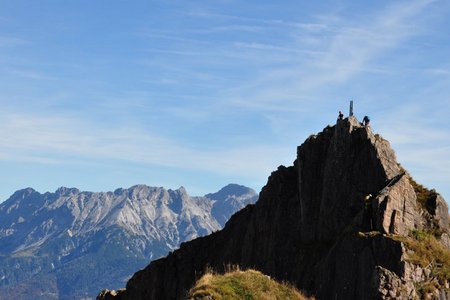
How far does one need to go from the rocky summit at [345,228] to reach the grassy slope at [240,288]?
10.5ft

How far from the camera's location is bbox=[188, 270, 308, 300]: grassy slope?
3194 centimetres

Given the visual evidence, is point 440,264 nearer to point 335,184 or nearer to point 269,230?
point 335,184

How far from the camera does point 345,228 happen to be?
57.5m

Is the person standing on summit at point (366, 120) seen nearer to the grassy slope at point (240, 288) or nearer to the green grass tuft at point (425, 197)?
the green grass tuft at point (425, 197)

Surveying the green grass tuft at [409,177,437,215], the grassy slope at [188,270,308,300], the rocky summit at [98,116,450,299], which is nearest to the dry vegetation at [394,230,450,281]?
the rocky summit at [98,116,450,299]

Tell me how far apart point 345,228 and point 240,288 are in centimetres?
2637

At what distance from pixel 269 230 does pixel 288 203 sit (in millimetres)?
4117

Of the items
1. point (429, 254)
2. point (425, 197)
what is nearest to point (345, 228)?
point (425, 197)

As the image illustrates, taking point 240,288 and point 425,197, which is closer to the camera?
point 240,288

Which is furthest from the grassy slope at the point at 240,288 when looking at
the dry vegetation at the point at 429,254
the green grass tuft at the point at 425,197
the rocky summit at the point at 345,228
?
the green grass tuft at the point at 425,197

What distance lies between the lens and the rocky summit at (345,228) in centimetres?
4706

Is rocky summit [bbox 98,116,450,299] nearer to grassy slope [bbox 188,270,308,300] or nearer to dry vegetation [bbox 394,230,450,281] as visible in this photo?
dry vegetation [bbox 394,230,450,281]

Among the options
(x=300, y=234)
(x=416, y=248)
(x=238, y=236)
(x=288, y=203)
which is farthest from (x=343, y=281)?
(x=238, y=236)

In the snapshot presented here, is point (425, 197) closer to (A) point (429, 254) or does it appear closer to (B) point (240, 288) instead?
(A) point (429, 254)
